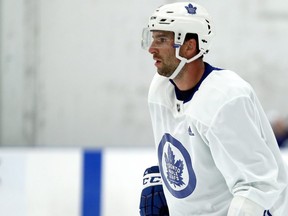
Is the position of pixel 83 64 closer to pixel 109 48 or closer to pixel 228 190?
pixel 109 48

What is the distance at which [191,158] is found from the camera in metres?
1.85

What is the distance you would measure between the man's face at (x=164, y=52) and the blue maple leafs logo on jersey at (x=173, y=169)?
23cm

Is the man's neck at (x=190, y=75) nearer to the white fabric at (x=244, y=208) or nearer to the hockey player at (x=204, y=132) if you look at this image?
the hockey player at (x=204, y=132)

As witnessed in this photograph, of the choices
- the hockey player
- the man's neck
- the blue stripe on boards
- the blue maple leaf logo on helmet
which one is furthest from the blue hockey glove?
the blue stripe on boards

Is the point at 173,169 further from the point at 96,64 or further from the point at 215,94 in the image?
the point at 96,64

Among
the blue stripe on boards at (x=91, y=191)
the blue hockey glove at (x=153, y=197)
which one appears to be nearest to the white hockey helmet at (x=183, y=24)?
the blue hockey glove at (x=153, y=197)

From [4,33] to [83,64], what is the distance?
0.56 m

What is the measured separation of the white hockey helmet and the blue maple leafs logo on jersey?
0.23m

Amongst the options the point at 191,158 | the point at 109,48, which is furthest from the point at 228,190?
the point at 109,48

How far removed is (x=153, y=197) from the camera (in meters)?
2.09

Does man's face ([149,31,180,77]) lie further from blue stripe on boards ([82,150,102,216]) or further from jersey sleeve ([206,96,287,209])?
blue stripe on boards ([82,150,102,216])

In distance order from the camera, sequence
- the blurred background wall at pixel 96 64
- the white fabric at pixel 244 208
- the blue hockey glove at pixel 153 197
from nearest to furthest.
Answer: the white fabric at pixel 244 208, the blue hockey glove at pixel 153 197, the blurred background wall at pixel 96 64

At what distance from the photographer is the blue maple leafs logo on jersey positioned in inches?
74.7

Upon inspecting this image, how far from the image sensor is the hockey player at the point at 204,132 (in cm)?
169
